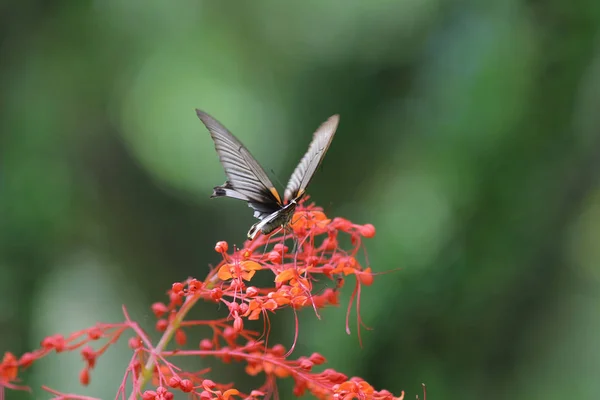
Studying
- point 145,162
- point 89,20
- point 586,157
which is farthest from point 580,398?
point 89,20

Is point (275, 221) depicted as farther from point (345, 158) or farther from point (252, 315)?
point (345, 158)

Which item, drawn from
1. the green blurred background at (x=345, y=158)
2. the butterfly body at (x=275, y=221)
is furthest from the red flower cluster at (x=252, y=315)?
the green blurred background at (x=345, y=158)

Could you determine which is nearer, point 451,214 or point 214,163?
point 451,214

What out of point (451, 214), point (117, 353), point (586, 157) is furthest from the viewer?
point (117, 353)

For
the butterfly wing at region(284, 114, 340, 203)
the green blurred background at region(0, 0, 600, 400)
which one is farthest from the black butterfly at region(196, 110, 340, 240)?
the green blurred background at region(0, 0, 600, 400)

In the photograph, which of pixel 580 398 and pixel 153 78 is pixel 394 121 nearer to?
pixel 153 78

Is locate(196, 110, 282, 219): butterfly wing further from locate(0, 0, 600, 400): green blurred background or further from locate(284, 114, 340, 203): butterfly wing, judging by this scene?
locate(0, 0, 600, 400): green blurred background
